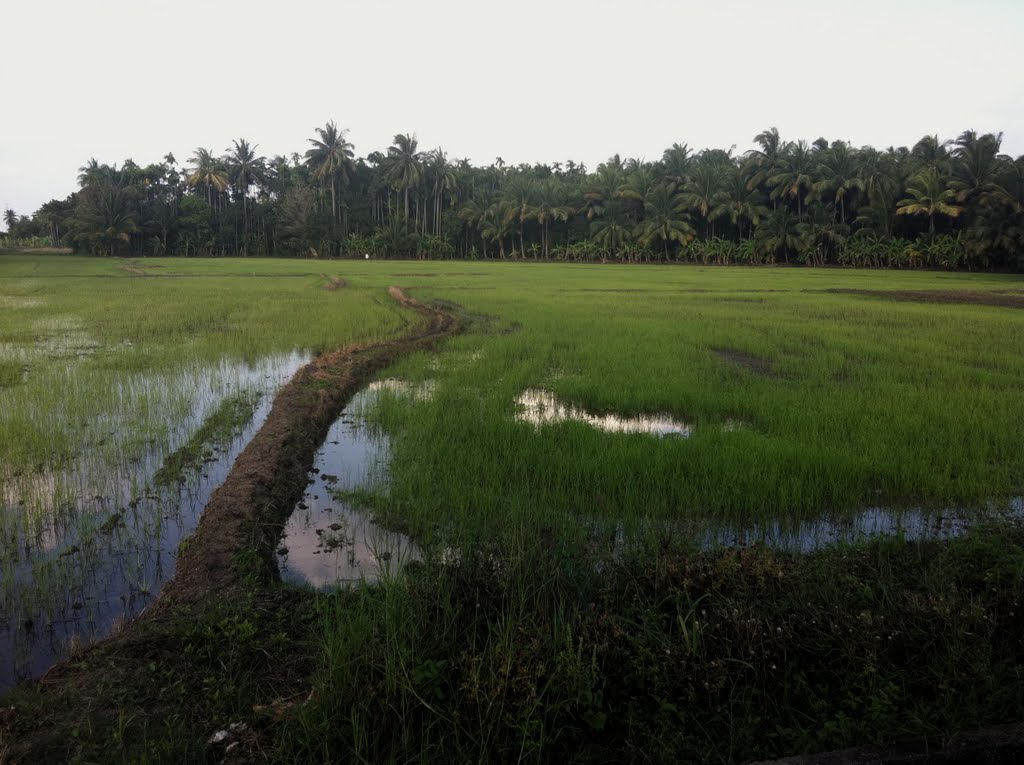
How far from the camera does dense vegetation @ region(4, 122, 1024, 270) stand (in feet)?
132

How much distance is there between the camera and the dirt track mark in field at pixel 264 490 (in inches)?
143

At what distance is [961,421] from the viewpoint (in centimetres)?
664

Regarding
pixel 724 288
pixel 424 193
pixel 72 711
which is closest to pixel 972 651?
pixel 72 711

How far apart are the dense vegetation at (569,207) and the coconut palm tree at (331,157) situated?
0.13 metres

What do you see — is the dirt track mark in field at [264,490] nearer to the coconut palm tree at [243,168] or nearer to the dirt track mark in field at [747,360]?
the dirt track mark in field at [747,360]

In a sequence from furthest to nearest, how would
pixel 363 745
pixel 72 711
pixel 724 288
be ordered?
pixel 724 288 → pixel 72 711 → pixel 363 745

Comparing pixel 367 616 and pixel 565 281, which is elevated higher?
pixel 565 281

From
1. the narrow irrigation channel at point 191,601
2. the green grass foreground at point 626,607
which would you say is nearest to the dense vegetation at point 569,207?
the green grass foreground at point 626,607

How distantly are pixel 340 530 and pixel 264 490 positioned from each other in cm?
73

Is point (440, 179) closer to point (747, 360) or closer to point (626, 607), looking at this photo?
point (747, 360)

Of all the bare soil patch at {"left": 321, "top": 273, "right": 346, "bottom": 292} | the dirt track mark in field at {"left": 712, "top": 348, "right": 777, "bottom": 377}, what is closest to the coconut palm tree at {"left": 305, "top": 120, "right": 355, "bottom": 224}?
the bare soil patch at {"left": 321, "top": 273, "right": 346, "bottom": 292}

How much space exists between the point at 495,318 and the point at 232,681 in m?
14.2

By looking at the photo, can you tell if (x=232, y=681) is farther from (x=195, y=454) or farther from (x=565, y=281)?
(x=565, y=281)

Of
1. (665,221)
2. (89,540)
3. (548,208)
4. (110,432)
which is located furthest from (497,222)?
(89,540)
